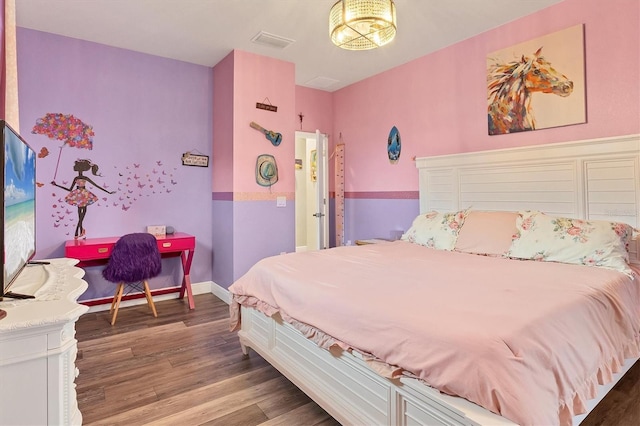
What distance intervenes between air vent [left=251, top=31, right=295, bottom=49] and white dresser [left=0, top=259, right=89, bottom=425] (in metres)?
2.95

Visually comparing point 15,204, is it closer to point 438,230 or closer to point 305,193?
point 438,230

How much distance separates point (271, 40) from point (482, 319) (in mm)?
3215

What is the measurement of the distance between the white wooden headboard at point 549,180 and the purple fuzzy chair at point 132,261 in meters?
2.80

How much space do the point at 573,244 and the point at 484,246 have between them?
0.57 m

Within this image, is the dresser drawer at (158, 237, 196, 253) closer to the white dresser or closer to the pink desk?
the pink desk

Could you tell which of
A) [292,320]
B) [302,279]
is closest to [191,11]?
[302,279]

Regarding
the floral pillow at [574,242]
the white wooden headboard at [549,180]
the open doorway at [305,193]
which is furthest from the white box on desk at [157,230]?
the floral pillow at [574,242]

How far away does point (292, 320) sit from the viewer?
1.90 m

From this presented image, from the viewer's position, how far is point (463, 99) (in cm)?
352

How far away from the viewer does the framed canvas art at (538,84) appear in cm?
275

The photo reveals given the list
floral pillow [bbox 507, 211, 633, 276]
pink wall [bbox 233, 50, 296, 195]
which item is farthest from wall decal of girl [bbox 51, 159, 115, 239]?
floral pillow [bbox 507, 211, 633, 276]

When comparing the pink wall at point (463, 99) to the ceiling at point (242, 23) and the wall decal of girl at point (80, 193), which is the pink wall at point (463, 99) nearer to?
the ceiling at point (242, 23)

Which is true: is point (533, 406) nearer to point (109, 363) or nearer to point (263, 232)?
point (109, 363)

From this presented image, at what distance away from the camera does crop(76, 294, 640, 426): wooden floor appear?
1826 millimetres
